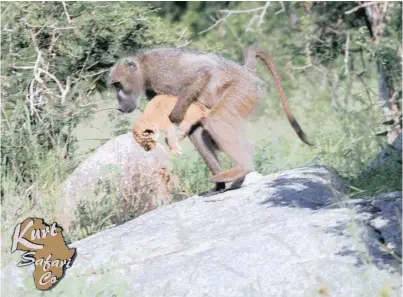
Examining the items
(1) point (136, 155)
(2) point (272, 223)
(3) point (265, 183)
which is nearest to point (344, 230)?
(2) point (272, 223)

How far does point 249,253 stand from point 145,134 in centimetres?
213

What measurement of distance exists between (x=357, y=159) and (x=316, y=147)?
1.16 metres

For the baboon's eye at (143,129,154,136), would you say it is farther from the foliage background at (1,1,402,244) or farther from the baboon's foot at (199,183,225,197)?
the foliage background at (1,1,402,244)

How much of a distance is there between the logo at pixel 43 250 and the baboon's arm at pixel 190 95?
1233 mm

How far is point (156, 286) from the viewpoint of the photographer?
554 centimetres

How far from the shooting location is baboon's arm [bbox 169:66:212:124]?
303 inches

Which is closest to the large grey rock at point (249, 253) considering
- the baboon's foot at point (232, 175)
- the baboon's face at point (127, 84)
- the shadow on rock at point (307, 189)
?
the shadow on rock at point (307, 189)

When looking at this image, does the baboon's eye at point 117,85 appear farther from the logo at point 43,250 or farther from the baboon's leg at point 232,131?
Answer: the logo at point 43,250

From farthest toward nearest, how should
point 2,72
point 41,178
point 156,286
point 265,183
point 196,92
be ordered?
1. point 2,72
2. point 41,178
3. point 196,92
4. point 265,183
5. point 156,286

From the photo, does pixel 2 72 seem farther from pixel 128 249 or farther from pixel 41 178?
pixel 128 249

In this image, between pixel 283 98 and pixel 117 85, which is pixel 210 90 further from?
pixel 117 85

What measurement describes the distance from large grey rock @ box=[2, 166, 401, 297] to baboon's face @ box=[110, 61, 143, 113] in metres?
1.48

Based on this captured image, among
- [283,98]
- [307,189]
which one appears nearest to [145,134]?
[283,98]

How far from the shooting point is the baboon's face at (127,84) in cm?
815
